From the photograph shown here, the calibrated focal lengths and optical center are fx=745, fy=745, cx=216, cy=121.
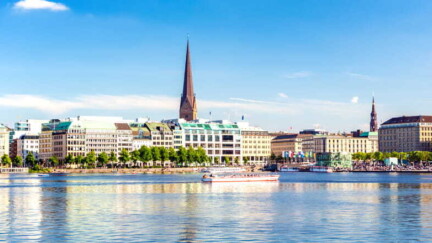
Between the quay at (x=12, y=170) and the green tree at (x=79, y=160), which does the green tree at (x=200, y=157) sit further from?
the quay at (x=12, y=170)

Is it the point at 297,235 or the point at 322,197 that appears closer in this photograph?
the point at 297,235

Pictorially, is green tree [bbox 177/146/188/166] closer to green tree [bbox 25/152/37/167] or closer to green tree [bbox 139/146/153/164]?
green tree [bbox 139/146/153/164]

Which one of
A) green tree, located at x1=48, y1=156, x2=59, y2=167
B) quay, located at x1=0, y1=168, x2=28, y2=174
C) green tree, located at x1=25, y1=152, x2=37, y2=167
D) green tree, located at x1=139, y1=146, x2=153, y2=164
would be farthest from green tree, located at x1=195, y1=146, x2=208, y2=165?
quay, located at x1=0, y1=168, x2=28, y2=174

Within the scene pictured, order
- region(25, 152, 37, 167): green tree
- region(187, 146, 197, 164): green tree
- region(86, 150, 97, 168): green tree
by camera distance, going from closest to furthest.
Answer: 1. region(86, 150, 97, 168): green tree
2. region(25, 152, 37, 167): green tree
3. region(187, 146, 197, 164): green tree

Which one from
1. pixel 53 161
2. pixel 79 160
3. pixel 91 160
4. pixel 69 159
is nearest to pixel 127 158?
pixel 91 160

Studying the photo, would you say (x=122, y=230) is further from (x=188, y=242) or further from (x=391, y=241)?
(x=391, y=241)

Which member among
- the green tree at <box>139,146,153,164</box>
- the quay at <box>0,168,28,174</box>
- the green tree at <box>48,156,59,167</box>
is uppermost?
the green tree at <box>139,146,153,164</box>

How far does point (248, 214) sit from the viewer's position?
1849 inches

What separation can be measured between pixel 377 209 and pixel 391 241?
16924mm

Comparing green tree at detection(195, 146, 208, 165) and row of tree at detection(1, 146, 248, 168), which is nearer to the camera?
row of tree at detection(1, 146, 248, 168)

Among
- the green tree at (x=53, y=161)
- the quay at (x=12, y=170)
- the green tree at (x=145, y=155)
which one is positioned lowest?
the quay at (x=12, y=170)

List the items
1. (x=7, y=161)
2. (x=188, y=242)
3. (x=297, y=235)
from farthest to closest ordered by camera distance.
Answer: (x=7, y=161) < (x=297, y=235) < (x=188, y=242)

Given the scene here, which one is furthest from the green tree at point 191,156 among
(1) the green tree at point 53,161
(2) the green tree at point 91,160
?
(1) the green tree at point 53,161

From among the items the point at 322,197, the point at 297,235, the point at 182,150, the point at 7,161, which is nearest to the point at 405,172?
the point at 182,150
